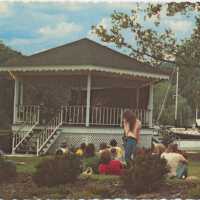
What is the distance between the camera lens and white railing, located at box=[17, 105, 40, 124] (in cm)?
2111

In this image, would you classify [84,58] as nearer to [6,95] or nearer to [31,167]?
[6,95]

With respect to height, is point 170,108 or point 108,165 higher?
point 170,108

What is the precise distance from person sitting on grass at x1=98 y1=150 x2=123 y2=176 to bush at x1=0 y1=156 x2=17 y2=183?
1796 mm

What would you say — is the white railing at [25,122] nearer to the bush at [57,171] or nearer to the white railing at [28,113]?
the white railing at [28,113]

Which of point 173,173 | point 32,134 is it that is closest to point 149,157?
point 173,173

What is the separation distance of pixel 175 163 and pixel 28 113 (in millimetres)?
9977

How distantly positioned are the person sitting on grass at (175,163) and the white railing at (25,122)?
7.19m

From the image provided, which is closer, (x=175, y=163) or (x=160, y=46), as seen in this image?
(x=175, y=163)

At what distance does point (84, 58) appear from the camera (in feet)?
70.0

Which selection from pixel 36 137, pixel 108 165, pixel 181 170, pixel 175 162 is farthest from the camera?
pixel 36 137

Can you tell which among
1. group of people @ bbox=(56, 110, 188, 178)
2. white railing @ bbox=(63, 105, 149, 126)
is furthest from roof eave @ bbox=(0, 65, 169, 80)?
group of people @ bbox=(56, 110, 188, 178)

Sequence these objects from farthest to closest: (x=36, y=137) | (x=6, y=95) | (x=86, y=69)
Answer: (x=6, y=95) → (x=86, y=69) → (x=36, y=137)

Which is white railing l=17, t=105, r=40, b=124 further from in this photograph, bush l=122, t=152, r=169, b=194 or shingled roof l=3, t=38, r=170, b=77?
bush l=122, t=152, r=169, b=194

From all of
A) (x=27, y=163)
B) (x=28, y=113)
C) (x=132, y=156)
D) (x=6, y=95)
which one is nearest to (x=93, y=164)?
(x=132, y=156)
